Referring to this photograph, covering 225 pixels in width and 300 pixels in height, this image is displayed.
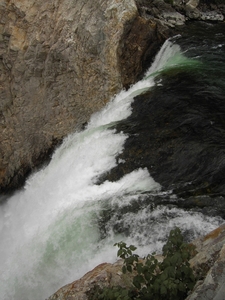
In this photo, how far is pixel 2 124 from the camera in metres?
9.35

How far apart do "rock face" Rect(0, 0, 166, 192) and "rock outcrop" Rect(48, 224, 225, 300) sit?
497 cm

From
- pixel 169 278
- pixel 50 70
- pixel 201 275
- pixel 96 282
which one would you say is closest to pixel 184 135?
pixel 96 282

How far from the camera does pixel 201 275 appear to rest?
2889 mm

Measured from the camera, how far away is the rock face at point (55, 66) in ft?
25.4

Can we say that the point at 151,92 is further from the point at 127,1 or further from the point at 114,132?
the point at 127,1

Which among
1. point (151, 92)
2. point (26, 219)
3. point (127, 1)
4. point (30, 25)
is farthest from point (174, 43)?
point (26, 219)

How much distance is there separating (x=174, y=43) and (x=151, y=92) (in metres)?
2.74

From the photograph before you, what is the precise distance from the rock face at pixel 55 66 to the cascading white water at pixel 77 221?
0.87m

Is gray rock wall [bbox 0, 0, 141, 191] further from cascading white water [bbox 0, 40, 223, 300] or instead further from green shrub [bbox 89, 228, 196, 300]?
green shrub [bbox 89, 228, 196, 300]

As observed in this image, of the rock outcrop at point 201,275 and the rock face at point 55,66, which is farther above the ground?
the rock face at point 55,66

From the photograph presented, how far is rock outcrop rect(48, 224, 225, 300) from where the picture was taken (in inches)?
97.0

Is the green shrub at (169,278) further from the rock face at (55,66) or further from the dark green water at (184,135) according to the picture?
the rock face at (55,66)

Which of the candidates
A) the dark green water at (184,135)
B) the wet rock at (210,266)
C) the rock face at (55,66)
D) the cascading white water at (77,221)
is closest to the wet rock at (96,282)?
the cascading white water at (77,221)

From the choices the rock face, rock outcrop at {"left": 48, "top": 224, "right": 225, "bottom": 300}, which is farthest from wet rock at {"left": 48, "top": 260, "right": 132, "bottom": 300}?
the rock face
